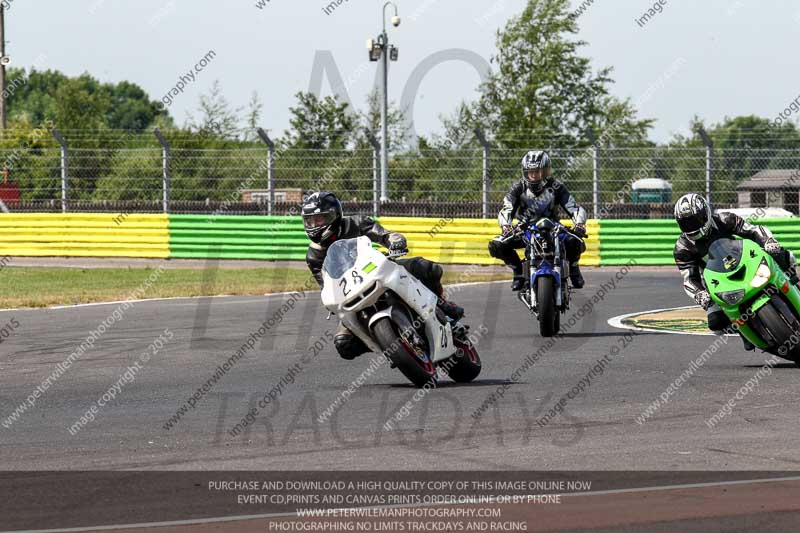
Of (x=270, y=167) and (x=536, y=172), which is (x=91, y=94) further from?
(x=536, y=172)

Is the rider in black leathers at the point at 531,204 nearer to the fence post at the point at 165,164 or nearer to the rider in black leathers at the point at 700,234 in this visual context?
the rider in black leathers at the point at 700,234

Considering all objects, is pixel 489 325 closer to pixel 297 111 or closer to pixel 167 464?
pixel 167 464

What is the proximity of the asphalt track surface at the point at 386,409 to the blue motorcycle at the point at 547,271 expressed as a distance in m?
0.32

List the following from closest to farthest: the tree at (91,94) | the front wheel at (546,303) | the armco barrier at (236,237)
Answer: the front wheel at (546,303)
the armco barrier at (236,237)
the tree at (91,94)

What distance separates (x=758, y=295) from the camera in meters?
10.5

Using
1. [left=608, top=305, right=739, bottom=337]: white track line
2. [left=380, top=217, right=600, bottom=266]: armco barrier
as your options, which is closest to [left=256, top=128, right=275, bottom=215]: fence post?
[left=380, top=217, right=600, bottom=266]: armco barrier

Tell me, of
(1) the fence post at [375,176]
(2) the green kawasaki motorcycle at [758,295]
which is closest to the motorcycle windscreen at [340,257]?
(2) the green kawasaki motorcycle at [758,295]

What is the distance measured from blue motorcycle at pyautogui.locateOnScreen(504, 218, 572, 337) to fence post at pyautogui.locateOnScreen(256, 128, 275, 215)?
1340 centimetres

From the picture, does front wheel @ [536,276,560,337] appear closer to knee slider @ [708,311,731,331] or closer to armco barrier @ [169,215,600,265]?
knee slider @ [708,311,731,331]

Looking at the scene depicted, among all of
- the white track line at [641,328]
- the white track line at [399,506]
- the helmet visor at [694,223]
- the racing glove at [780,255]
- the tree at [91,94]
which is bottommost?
the white track line at [641,328]

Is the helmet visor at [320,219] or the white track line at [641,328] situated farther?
the white track line at [641,328]

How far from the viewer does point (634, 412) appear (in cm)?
881

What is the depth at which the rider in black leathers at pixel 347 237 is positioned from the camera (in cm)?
1027

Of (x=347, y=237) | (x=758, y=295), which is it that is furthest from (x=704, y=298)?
(x=347, y=237)
